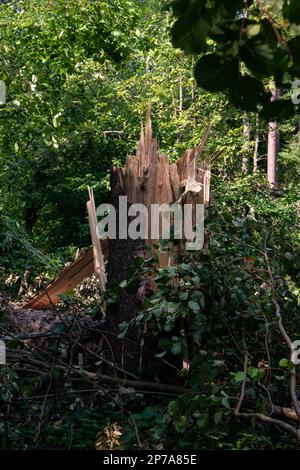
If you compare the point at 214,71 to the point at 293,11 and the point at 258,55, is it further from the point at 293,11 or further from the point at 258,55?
the point at 293,11

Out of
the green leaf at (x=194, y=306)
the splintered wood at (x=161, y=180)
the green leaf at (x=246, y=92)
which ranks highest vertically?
the splintered wood at (x=161, y=180)

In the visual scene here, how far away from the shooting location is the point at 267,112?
2.19m

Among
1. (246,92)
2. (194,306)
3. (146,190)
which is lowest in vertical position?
(194,306)

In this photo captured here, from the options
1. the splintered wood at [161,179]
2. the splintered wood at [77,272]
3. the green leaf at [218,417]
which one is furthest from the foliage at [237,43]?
the splintered wood at [77,272]

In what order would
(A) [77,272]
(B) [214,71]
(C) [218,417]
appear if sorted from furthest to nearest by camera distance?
1. (A) [77,272]
2. (C) [218,417]
3. (B) [214,71]

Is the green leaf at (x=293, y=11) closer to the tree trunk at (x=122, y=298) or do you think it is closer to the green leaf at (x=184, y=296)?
the green leaf at (x=184, y=296)

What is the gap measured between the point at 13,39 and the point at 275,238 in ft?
22.6

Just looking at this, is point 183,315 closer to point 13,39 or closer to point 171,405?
point 171,405

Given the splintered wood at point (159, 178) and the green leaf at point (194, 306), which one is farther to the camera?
the splintered wood at point (159, 178)

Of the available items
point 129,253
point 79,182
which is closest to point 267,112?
point 129,253

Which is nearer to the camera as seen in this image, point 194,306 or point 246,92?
point 246,92

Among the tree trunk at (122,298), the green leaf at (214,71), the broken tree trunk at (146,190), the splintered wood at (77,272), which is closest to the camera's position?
the green leaf at (214,71)

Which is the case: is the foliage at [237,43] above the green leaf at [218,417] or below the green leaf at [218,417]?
above

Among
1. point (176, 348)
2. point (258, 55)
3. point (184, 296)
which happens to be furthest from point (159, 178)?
point (258, 55)
